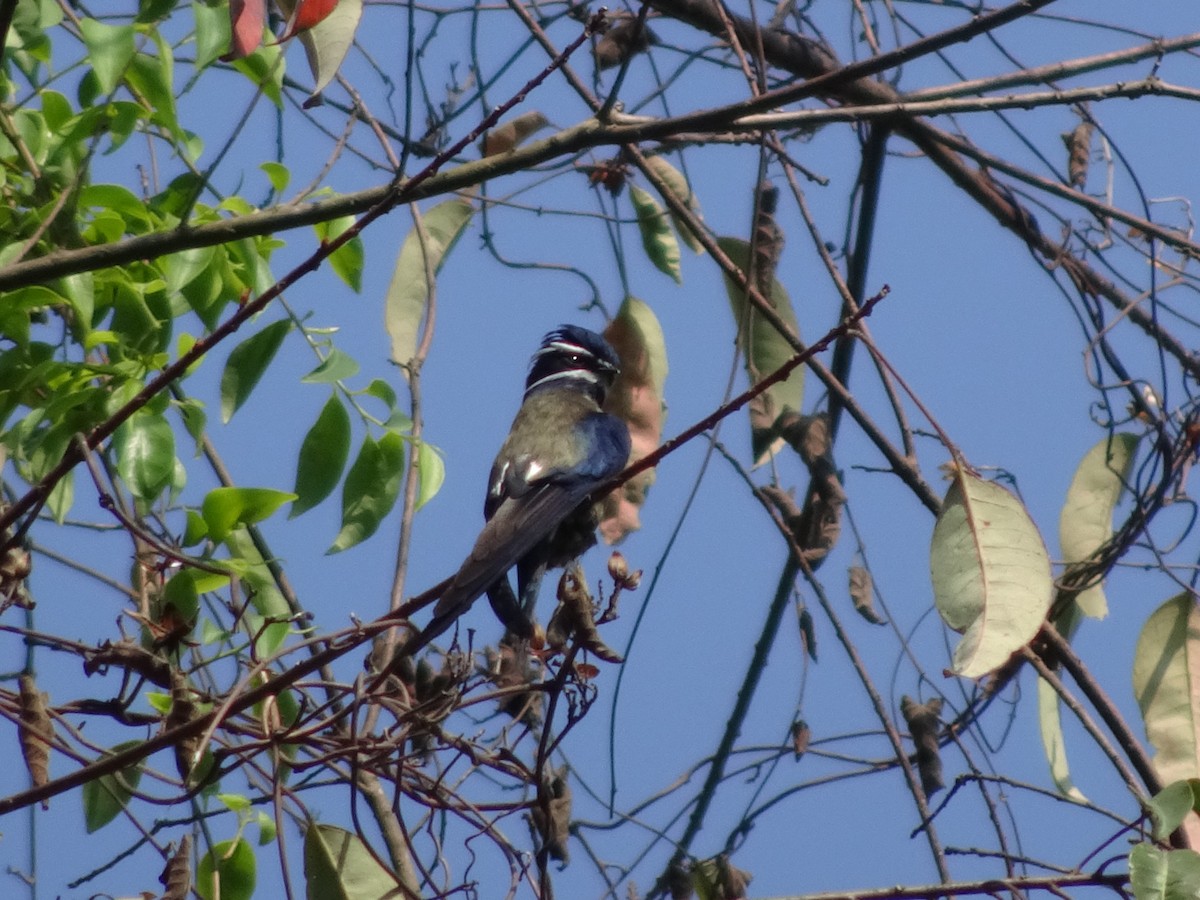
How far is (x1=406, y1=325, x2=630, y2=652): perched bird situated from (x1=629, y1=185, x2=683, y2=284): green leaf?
31 cm

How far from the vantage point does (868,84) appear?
4.16 metres

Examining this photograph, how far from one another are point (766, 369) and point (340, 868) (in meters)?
1.77

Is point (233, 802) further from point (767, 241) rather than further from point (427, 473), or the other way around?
point (767, 241)

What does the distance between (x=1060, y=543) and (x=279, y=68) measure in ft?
6.94

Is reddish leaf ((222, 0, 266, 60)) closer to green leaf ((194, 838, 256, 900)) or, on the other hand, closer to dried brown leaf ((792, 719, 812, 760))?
green leaf ((194, 838, 256, 900))

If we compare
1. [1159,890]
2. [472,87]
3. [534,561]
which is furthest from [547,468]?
[1159,890]

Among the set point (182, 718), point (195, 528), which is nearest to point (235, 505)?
point (195, 528)

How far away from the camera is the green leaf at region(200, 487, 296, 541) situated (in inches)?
98.1

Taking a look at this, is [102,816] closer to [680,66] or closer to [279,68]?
[279,68]

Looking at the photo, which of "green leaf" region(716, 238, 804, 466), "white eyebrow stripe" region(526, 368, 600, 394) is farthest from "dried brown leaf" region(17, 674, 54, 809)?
"white eyebrow stripe" region(526, 368, 600, 394)

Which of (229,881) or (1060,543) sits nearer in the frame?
(229,881)

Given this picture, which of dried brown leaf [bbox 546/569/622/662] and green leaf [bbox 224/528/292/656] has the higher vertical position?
green leaf [bbox 224/528/292/656]

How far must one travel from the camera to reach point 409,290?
3.75 meters

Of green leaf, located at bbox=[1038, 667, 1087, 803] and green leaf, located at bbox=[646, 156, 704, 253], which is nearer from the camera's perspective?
green leaf, located at bbox=[1038, 667, 1087, 803]
